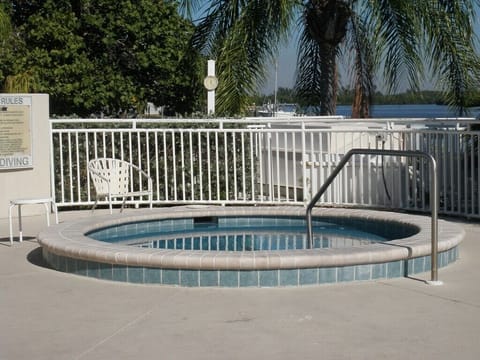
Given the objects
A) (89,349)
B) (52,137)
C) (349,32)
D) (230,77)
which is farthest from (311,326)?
(349,32)

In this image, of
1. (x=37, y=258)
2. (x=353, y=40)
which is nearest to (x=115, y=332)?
(x=37, y=258)

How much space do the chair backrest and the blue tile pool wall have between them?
3.27 meters

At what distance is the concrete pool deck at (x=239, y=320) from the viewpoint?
4605 mm

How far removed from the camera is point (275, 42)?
13.0 meters

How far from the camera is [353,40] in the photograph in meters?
14.3

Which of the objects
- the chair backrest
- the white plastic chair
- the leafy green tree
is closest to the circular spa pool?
the white plastic chair

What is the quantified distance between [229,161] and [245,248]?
3.42 meters

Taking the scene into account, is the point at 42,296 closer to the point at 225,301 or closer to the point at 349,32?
the point at 225,301

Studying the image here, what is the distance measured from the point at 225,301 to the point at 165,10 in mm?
18005

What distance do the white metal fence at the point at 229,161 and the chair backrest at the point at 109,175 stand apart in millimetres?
785

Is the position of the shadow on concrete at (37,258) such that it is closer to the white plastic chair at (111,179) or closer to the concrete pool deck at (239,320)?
the concrete pool deck at (239,320)

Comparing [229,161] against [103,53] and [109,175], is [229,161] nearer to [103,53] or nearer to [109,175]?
[109,175]

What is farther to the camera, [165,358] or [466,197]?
[466,197]

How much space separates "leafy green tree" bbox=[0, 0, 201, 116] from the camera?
822 inches
